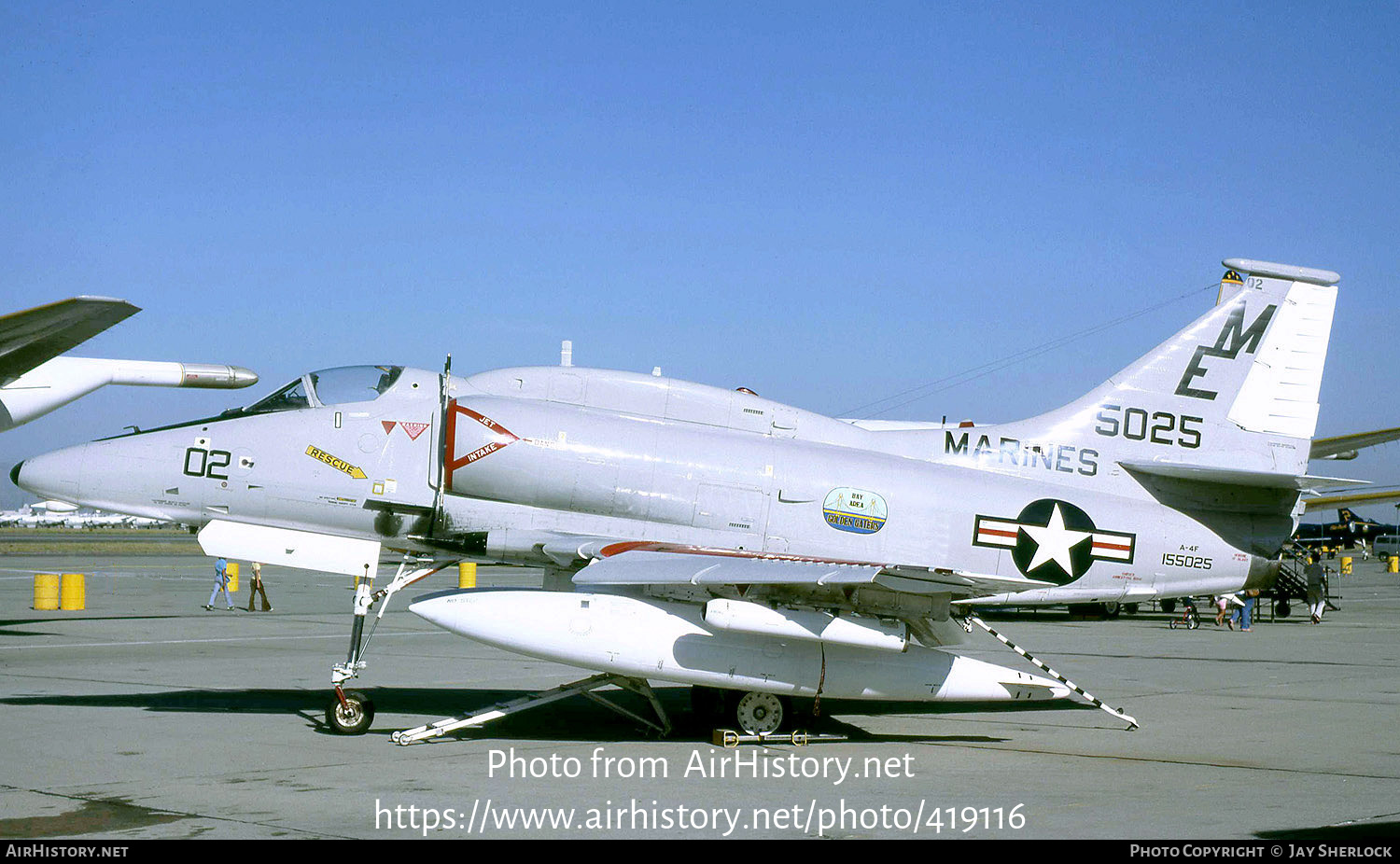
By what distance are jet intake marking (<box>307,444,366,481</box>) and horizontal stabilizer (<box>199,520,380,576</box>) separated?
2.15 ft

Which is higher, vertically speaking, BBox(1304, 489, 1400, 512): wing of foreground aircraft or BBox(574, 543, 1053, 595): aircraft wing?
BBox(1304, 489, 1400, 512): wing of foreground aircraft

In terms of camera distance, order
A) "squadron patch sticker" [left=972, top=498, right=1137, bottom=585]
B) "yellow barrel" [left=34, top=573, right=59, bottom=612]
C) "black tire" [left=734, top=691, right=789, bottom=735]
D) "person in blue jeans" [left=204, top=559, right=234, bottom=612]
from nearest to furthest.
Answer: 1. "black tire" [left=734, top=691, right=789, bottom=735]
2. "squadron patch sticker" [left=972, top=498, right=1137, bottom=585]
3. "yellow barrel" [left=34, top=573, right=59, bottom=612]
4. "person in blue jeans" [left=204, top=559, right=234, bottom=612]

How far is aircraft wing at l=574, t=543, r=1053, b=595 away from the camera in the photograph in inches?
389

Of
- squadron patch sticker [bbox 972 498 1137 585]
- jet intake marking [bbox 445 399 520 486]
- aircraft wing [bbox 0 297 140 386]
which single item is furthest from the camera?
aircraft wing [bbox 0 297 140 386]

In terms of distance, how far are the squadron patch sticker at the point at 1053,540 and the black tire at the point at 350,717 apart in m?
5.89

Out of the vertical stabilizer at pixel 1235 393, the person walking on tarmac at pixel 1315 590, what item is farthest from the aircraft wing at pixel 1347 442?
the vertical stabilizer at pixel 1235 393

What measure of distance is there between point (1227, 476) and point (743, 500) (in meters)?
4.80

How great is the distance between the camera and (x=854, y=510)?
1156 centimetres

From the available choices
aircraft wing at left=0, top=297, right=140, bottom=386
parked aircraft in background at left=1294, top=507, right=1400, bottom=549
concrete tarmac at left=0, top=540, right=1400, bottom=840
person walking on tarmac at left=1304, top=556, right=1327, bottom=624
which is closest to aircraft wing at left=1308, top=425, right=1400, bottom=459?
person walking on tarmac at left=1304, top=556, right=1327, bottom=624

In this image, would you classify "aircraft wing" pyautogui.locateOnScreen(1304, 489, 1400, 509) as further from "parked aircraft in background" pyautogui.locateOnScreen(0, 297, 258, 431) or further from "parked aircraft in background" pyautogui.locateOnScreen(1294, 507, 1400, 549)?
"parked aircraft in background" pyautogui.locateOnScreen(0, 297, 258, 431)

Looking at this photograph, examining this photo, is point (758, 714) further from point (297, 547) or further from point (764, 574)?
point (297, 547)
